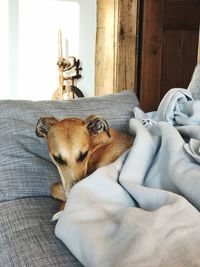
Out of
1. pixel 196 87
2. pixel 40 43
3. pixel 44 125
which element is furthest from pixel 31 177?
pixel 40 43

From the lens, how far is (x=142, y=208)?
2.82ft

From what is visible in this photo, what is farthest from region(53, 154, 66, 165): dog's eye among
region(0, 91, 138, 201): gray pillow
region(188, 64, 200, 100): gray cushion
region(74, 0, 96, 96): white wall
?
region(74, 0, 96, 96): white wall

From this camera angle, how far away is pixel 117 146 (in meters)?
1.10

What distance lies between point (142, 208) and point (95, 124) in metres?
0.26

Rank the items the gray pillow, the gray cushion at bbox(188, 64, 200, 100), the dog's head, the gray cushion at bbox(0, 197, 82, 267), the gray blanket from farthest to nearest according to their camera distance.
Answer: the gray cushion at bbox(188, 64, 200, 100) < the gray pillow < the dog's head < the gray cushion at bbox(0, 197, 82, 267) < the gray blanket

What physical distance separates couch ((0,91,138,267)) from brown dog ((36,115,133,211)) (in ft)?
0.37

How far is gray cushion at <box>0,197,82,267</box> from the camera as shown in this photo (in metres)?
0.82

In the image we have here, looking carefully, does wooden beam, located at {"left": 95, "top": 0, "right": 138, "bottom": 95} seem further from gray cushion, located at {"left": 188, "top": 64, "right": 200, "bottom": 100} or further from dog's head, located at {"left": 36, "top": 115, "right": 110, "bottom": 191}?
dog's head, located at {"left": 36, "top": 115, "right": 110, "bottom": 191}

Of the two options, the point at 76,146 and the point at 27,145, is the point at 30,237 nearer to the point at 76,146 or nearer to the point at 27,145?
the point at 76,146

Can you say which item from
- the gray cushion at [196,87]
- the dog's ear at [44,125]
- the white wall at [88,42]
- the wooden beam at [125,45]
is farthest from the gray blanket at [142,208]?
the white wall at [88,42]

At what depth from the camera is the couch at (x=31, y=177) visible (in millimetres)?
858

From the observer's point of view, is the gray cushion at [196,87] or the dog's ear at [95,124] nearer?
the dog's ear at [95,124]

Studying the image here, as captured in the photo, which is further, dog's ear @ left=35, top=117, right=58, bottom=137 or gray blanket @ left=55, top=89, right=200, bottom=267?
dog's ear @ left=35, top=117, right=58, bottom=137

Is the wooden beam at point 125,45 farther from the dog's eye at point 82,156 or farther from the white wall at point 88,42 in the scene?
the dog's eye at point 82,156
